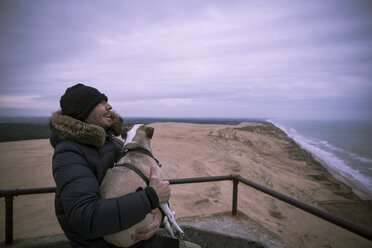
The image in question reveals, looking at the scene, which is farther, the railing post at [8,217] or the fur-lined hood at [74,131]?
the railing post at [8,217]

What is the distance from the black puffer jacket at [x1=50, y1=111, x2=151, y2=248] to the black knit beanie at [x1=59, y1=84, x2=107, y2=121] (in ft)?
0.26

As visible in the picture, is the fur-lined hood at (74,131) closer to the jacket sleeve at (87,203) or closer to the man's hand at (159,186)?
the jacket sleeve at (87,203)

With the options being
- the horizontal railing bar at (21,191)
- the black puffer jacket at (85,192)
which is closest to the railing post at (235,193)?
the black puffer jacket at (85,192)

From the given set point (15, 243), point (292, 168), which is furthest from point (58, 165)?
point (292, 168)

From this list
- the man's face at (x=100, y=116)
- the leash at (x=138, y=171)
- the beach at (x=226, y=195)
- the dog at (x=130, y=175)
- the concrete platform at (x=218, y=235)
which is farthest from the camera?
the beach at (x=226, y=195)

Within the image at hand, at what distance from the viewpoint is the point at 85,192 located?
1.16 m

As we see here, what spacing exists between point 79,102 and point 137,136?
474 millimetres

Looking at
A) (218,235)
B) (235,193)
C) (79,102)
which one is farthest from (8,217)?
(235,193)

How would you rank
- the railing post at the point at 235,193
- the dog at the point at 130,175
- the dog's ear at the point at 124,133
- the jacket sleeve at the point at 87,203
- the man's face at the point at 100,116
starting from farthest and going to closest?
the railing post at the point at 235,193
the dog's ear at the point at 124,133
the man's face at the point at 100,116
the dog at the point at 130,175
the jacket sleeve at the point at 87,203

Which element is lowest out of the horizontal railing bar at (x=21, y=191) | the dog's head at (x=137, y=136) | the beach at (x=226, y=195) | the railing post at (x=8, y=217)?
the beach at (x=226, y=195)

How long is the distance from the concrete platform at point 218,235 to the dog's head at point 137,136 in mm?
1689

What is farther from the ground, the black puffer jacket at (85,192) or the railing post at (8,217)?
the black puffer jacket at (85,192)

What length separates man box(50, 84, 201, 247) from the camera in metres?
1.16

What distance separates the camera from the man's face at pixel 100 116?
1534 millimetres
